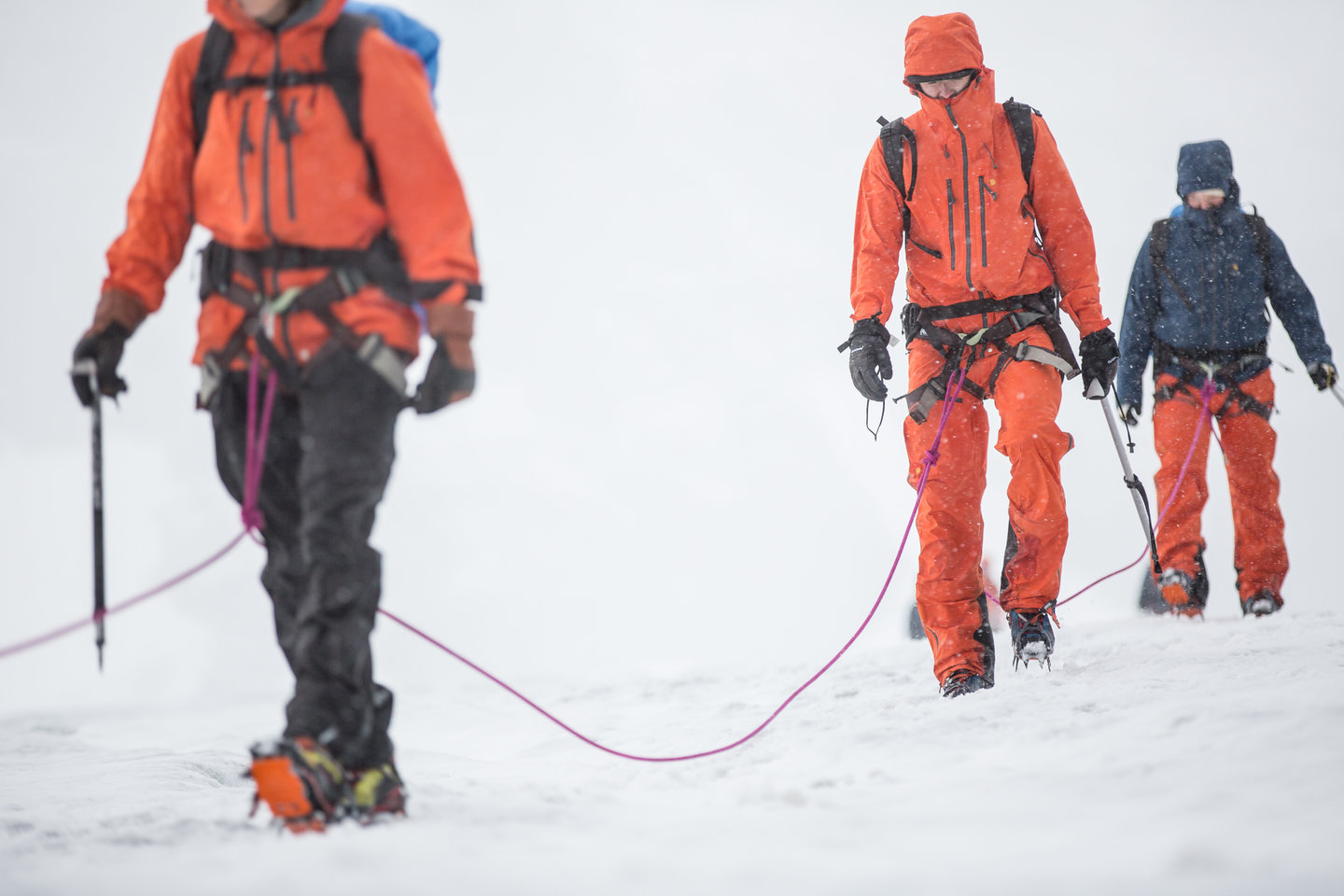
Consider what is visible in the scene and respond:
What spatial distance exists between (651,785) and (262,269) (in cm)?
181

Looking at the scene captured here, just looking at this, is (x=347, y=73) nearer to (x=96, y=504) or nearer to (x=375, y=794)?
(x=96, y=504)

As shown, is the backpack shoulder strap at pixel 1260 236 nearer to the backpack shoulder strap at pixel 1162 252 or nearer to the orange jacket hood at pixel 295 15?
the backpack shoulder strap at pixel 1162 252

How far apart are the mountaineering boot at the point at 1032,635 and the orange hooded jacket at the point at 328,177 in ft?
9.20

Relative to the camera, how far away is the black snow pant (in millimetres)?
2771

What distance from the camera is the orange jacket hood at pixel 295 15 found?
9.52ft

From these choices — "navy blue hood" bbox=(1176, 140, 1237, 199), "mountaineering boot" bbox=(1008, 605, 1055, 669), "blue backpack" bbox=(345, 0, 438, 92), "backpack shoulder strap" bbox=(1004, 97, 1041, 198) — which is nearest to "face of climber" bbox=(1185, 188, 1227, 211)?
"navy blue hood" bbox=(1176, 140, 1237, 199)

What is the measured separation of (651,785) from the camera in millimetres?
3461

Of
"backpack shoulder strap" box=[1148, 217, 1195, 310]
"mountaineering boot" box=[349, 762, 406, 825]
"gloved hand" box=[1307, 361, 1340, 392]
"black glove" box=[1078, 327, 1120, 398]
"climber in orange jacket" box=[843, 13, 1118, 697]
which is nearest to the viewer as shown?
"mountaineering boot" box=[349, 762, 406, 825]

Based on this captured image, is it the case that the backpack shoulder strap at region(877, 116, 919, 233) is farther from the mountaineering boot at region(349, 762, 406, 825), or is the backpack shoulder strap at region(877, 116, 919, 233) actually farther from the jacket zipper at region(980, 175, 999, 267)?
the mountaineering boot at region(349, 762, 406, 825)

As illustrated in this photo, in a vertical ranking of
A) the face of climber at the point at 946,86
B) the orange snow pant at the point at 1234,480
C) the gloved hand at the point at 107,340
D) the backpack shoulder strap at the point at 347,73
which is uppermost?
the face of climber at the point at 946,86

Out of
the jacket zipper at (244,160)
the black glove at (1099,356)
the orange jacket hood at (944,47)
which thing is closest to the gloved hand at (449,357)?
the jacket zipper at (244,160)

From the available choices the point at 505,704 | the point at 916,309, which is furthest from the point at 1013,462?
the point at 505,704

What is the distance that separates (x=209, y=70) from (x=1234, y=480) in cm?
580

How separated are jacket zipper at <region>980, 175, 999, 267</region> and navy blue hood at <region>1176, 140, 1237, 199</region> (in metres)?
2.52
